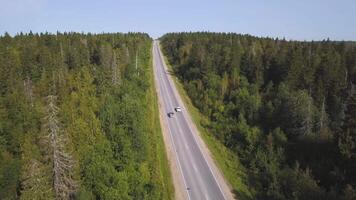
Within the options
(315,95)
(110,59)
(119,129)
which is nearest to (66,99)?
→ (119,129)

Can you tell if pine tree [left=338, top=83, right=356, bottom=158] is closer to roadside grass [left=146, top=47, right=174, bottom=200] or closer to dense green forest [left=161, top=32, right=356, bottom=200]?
dense green forest [left=161, top=32, right=356, bottom=200]

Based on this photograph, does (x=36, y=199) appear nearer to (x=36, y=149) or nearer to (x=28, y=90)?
(x=36, y=149)

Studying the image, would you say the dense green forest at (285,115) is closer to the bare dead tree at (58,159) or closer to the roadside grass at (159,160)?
the roadside grass at (159,160)

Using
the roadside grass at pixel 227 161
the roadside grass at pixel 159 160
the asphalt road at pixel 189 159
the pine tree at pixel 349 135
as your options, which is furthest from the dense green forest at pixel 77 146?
the pine tree at pixel 349 135

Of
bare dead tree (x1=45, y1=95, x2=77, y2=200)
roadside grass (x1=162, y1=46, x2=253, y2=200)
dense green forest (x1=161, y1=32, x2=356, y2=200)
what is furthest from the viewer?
roadside grass (x1=162, y1=46, x2=253, y2=200)

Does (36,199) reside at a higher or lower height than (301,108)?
lower

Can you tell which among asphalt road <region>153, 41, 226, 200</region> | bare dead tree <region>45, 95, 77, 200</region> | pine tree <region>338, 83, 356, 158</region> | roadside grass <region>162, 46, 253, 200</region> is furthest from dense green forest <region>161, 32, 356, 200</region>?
bare dead tree <region>45, 95, 77, 200</region>

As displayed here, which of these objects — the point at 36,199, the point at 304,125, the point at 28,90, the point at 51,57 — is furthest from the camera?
the point at 51,57
